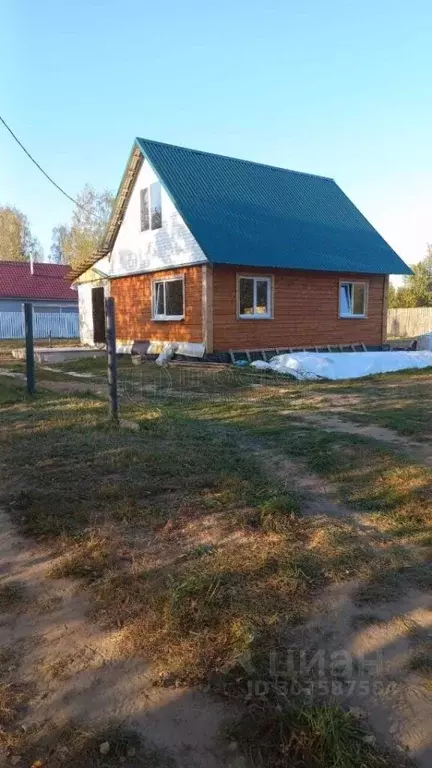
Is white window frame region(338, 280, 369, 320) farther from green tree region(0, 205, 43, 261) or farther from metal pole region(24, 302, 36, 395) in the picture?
green tree region(0, 205, 43, 261)

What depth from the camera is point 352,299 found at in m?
18.8

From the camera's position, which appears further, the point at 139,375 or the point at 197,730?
the point at 139,375

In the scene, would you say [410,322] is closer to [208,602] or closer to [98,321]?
[98,321]

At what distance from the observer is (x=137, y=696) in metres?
2.15

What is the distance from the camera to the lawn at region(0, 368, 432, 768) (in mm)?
2189

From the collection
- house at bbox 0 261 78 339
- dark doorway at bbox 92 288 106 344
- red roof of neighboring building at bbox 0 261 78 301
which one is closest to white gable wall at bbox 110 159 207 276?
dark doorway at bbox 92 288 106 344

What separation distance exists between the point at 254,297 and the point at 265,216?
3093 mm

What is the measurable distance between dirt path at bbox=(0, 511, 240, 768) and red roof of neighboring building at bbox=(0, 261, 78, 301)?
3448cm

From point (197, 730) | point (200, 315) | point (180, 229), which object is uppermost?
point (180, 229)

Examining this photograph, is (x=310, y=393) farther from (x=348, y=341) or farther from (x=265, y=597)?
(x=348, y=341)

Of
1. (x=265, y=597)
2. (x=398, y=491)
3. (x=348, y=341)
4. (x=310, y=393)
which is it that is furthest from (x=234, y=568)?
(x=348, y=341)

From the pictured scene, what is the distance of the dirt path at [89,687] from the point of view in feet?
6.46

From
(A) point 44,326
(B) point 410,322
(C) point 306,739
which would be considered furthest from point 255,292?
(A) point 44,326

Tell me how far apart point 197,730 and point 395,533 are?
2062 mm
